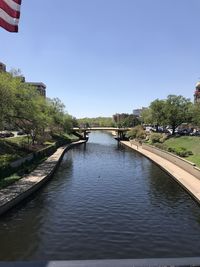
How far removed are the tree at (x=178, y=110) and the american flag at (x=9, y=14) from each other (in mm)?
88207

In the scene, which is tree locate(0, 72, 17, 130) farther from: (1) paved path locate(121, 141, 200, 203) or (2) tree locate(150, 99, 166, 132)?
(2) tree locate(150, 99, 166, 132)

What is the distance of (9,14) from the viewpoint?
14.2m

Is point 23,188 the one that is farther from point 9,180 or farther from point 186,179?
point 186,179

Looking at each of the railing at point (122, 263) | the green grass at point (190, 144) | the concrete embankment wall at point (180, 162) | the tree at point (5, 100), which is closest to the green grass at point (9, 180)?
the tree at point (5, 100)

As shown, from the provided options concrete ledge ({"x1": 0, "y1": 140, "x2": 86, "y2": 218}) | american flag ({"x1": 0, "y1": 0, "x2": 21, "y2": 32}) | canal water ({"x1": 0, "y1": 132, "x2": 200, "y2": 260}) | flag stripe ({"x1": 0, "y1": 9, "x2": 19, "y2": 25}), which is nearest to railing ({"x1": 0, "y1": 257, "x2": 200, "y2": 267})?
american flag ({"x1": 0, "y1": 0, "x2": 21, "y2": 32})

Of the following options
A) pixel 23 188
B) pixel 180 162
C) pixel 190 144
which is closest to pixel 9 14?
pixel 23 188

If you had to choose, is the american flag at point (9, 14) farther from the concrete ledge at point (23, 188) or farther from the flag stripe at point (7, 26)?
the concrete ledge at point (23, 188)

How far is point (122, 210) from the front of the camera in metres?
31.1

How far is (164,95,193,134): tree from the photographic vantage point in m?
99.8

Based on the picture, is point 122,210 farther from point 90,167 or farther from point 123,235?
point 90,167

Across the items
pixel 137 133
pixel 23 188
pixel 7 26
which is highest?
pixel 7 26

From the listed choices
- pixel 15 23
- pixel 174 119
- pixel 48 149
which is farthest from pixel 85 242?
pixel 174 119

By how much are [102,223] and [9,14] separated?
17892 millimetres

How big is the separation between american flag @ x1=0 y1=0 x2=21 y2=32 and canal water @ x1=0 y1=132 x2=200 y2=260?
13024 millimetres
